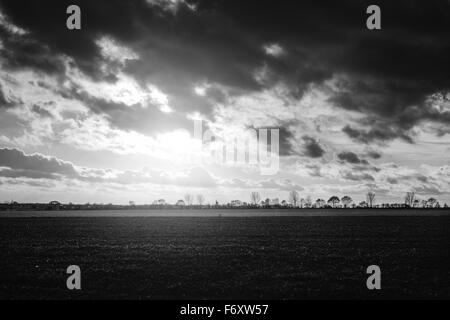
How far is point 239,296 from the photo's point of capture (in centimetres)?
2081

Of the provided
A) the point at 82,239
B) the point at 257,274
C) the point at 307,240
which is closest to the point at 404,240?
the point at 307,240

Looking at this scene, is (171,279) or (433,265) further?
(433,265)

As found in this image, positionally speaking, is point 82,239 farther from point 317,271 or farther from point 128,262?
point 317,271

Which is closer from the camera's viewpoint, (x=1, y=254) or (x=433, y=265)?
(x=433, y=265)

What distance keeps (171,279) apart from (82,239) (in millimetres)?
25916
